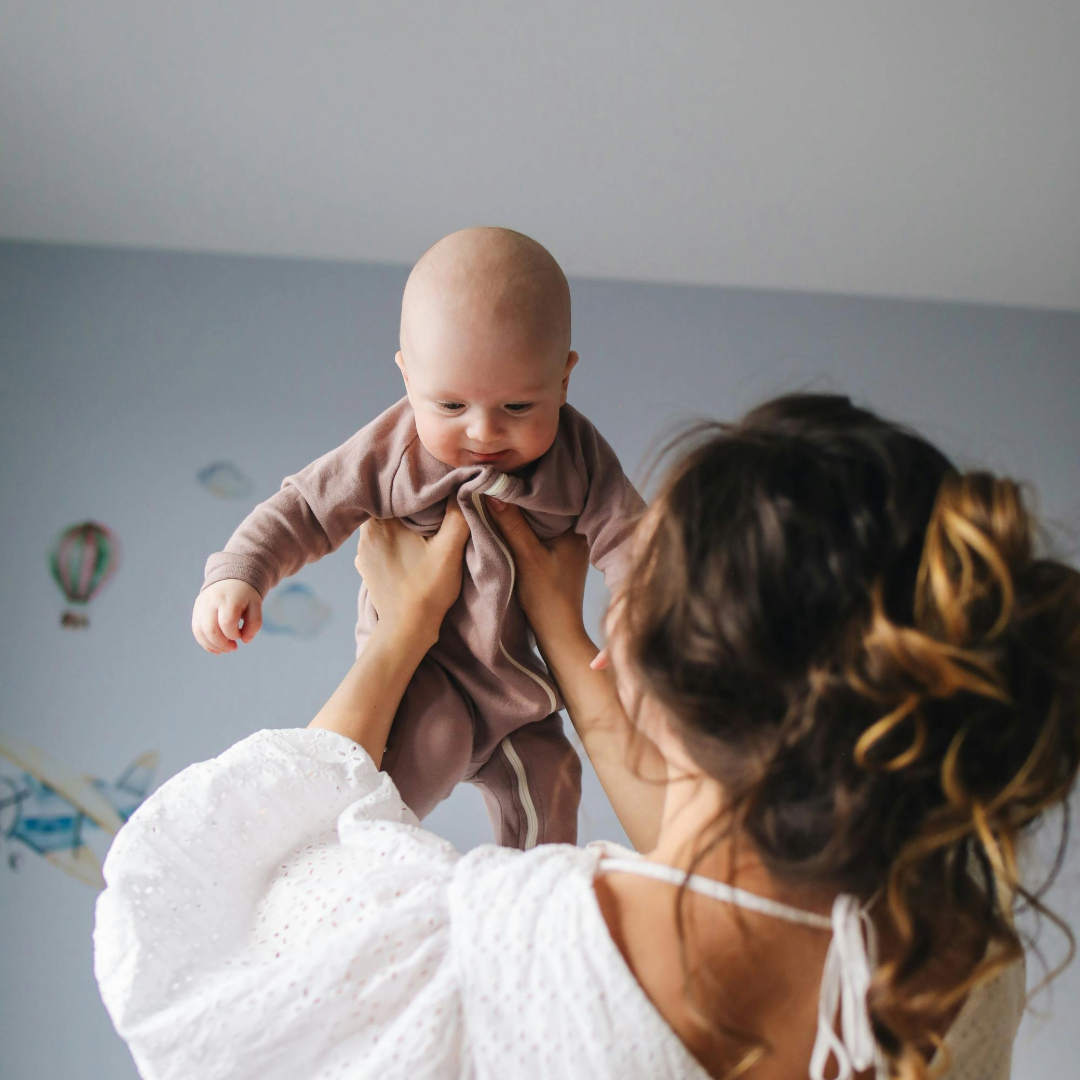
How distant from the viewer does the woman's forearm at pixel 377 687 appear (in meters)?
0.85

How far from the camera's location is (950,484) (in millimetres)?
509

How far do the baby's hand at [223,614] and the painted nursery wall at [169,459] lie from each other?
1144 millimetres

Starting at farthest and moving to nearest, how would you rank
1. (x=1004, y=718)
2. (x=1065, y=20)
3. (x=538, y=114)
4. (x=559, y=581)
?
1. (x=538, y=114)
2. (x=1065, y=20)
3. (x=559, y=581)
4. (x=1004, y=718)

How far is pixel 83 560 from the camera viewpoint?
2006 mm

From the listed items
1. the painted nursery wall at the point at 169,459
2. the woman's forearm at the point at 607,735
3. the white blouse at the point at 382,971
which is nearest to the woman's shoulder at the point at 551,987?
the white blouse at the point at 382,971

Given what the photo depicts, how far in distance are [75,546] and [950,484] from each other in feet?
6.33

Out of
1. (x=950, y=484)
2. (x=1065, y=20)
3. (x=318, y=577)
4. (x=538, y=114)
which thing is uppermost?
(x=1065, y=20)

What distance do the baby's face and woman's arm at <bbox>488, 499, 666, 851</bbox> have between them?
81mm

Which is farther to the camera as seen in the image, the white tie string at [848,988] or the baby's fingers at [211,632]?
the baby's fingers at [211,632]

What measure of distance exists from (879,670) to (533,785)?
585mm

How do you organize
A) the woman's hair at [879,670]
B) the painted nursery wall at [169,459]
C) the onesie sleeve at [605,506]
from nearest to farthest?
the woman's hair at [879,670] < the onesie sleeve at [605,506] < the painted nursery wall at [169,459]

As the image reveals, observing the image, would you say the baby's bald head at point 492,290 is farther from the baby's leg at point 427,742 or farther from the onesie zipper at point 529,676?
the baby's leg at point 427,742

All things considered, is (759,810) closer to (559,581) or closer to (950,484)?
(950,484)

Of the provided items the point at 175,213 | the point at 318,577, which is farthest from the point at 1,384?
the point at 318,577
